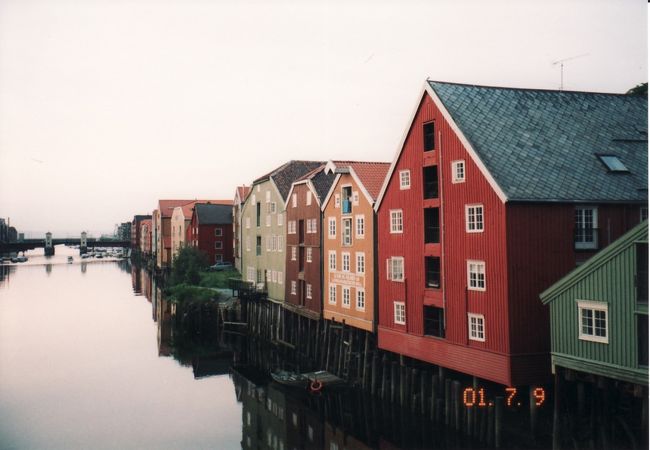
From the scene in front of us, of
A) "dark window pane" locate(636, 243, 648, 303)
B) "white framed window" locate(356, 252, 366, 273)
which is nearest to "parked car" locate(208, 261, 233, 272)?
"white framed window" locate(356, 252, 366, 273)

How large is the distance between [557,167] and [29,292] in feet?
223

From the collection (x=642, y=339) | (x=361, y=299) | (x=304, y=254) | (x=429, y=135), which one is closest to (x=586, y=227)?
(x=642, y=339)

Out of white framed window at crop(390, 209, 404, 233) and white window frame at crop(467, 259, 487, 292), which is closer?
white window frame at crop(467, 259, 487, 292)

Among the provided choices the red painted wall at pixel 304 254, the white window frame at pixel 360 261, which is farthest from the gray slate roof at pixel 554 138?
the red painted wall at pixel 304 254

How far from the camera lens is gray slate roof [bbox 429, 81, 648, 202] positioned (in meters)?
21.3

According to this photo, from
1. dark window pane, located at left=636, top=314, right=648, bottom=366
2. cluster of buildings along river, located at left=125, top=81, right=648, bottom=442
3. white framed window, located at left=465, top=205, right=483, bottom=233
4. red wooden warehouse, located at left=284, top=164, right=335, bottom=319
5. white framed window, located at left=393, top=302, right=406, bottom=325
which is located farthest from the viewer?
red wooden warehouse, located at left=284, top=164, right=335, bottom=319

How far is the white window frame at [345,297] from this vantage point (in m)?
31.5

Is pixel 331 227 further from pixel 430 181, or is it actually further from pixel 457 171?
pixel 457 171

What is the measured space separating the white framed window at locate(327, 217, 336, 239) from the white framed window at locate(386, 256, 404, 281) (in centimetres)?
650

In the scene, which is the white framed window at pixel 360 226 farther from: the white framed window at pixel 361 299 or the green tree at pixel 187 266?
the green tree at pixel 187 266

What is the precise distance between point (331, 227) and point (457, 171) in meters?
11.9

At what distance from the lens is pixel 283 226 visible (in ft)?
137

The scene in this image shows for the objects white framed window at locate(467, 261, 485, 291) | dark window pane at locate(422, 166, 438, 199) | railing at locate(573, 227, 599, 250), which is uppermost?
dark window pane at locate(422, 166, 438, 199)

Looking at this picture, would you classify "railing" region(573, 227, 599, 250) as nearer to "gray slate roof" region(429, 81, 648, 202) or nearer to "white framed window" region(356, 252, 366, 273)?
"gray slate roof" region(429, 81, 648, 202)
